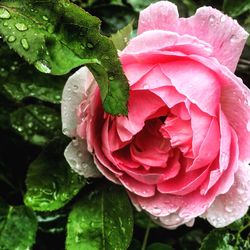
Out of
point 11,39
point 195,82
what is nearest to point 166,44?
point 195,82

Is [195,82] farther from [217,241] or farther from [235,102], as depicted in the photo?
[217,241]

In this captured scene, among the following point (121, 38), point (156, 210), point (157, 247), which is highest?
point (121, 38)

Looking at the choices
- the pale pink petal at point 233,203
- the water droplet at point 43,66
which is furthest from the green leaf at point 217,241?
the water droplet at point 43,66

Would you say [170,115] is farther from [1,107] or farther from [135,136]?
[1,107]

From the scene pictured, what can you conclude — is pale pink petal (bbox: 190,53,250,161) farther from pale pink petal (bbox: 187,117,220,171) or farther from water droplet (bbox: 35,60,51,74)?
water droplet (bbox: 35,60,51,74)

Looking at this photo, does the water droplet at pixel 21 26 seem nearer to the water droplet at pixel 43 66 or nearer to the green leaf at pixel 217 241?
the water droplet at pixel 43 66
